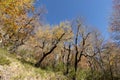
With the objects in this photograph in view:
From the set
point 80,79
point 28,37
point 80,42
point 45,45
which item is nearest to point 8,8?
point 80,79

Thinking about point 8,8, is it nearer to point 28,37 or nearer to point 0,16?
point 0,16

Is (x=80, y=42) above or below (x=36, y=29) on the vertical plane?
below

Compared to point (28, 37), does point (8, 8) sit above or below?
below

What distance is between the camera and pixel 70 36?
40625 millimetres

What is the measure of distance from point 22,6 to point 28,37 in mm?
32540

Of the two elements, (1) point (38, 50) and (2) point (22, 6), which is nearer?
(2) point (22, 6)

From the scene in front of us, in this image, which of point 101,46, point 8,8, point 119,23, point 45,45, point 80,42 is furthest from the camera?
point 45,45

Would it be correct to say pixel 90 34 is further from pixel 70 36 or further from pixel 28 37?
pixel 28 37

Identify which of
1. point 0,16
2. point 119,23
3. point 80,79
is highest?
point 119,23

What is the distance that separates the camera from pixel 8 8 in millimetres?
10867

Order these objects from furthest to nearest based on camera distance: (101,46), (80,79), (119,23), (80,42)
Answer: (101,46)
(80,42)
(80,79)
(119,23)

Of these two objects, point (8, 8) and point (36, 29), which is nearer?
point (8, 8)

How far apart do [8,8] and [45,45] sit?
3620 cm

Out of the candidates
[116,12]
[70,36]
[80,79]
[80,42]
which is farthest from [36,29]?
[116,12]
